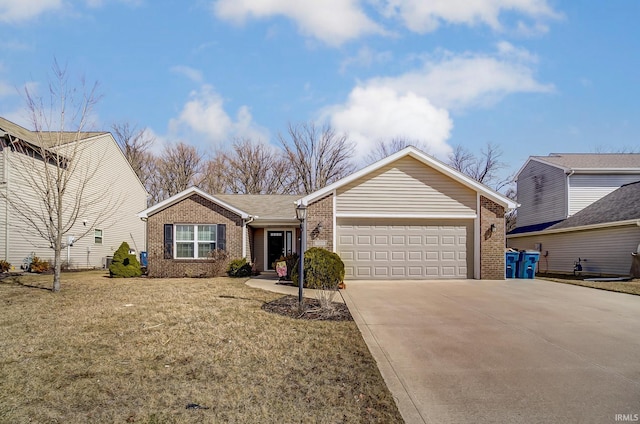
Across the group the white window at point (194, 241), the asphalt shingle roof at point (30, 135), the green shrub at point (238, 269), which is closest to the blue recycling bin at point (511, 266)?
the green shrub at point (238, 269)

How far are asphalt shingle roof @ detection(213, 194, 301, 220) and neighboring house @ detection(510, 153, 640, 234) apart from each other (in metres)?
13.8

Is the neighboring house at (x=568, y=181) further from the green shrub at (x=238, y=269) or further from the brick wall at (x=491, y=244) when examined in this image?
the green shrub at (x=238, y=269)

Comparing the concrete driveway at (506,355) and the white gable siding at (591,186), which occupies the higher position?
the white gable siding at (591,186)

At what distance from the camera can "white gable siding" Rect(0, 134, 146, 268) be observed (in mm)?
17203

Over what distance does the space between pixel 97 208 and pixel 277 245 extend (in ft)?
35.0

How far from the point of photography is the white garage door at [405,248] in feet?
49.0

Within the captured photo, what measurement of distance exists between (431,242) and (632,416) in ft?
36.7

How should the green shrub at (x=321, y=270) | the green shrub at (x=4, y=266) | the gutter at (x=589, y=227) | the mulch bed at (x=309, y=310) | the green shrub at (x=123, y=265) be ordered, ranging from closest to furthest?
the mulch bed at (x=309, y=310)
the green shrub at (x=321, y=270)
the green shrub at (x=4, y=266)
the green shrub at (x=123, y=265)
the gutter at (x=589, y=227)

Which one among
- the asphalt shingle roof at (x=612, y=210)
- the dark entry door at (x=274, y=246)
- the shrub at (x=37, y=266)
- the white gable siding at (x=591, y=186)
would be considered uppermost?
the white gable siding at (x=591, y=186)

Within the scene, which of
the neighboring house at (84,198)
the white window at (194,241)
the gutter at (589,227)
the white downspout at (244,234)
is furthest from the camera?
the white downspout at (244,234)

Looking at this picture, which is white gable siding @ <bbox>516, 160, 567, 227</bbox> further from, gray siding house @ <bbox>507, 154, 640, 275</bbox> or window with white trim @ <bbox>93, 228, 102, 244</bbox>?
window with white trim @ <bbox>93, 228, 102, 244</bbox>

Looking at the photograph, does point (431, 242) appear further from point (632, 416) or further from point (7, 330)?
point (7, 330)

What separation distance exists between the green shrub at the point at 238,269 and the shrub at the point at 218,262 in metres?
0.27

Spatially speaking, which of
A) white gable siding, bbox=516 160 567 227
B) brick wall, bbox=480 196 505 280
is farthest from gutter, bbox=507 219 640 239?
brick wall, bbox=480 196 505 280
